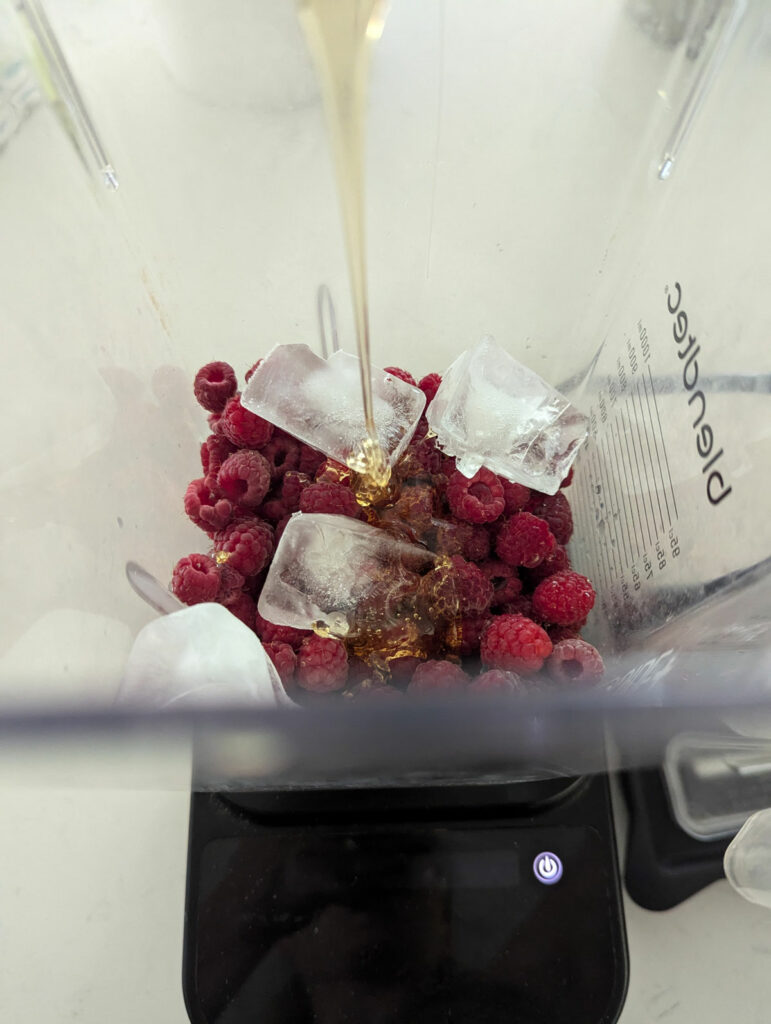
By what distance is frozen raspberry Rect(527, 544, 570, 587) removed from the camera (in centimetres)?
71

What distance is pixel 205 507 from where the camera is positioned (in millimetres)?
705

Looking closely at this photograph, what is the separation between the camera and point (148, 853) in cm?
67

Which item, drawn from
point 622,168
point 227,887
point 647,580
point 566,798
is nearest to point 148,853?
point 227,887

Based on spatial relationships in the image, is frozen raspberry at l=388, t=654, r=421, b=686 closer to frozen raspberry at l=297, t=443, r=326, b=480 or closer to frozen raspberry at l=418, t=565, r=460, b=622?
frozen raspberry at l=418, t=565, r=460, b=622

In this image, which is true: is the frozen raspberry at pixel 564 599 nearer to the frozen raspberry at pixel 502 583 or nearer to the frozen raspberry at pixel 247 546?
the frozen raspberry at pixel 502 583

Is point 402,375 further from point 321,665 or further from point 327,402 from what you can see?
point 321,665

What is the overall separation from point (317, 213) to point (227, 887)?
670mm

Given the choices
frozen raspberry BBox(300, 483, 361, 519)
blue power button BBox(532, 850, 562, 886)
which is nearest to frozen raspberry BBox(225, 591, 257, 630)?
frozen raspberry BBox(300, 483, 361, 519)

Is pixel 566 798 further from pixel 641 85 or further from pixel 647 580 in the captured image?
pixel 641 85

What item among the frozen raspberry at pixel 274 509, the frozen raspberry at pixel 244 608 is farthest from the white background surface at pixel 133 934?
the frozen raspberry at pixel 274 509

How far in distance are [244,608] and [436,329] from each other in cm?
41

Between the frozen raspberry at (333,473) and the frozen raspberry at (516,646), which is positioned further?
the frozen raspberry at (333,473)

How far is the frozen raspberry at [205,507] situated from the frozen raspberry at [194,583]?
7cm

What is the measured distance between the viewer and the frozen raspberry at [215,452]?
756mm
